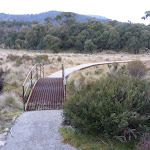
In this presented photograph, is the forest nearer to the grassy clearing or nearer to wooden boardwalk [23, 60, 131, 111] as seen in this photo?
wooden boardwalk [23, 60, 131, 111]

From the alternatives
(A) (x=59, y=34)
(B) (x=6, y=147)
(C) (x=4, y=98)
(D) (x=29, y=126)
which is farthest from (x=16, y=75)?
(A) (x=59, y=34)

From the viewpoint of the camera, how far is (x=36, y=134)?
15.8ft

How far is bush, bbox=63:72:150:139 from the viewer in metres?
4.24

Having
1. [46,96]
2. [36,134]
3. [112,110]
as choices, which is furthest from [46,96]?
[112,110]

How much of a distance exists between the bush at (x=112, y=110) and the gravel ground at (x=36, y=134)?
58 centimetres

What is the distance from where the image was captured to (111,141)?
14.4 ft

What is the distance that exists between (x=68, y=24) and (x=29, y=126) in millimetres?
56910

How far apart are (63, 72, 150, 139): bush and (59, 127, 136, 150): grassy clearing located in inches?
6.3

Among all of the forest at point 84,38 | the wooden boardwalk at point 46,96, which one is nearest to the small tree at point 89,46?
the forest at point 84,38

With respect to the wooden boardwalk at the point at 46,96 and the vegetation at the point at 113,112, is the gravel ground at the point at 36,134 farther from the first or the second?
the wooden boardwalk at the point at 46,96

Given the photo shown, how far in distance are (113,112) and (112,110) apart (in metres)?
0.05

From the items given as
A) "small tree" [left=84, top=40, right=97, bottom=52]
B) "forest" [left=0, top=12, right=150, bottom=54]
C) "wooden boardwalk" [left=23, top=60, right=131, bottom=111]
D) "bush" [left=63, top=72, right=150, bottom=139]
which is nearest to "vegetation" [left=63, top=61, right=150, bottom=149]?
"bush" [left=63, top=72, right=150, bottom=139]

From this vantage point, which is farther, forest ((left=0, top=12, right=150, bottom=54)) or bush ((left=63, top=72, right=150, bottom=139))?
forest ((left=0, top=12, right=150, bottom=54))

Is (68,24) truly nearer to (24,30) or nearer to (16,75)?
(24,30)
